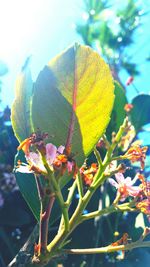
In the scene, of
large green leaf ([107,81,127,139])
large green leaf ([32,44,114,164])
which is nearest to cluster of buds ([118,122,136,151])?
large green leaf ([107,81,127,139])

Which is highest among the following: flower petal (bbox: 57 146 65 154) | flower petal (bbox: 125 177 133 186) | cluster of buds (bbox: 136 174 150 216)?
flower petal (bbox: 57 146 65 154)

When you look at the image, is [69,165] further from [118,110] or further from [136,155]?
[118,110]

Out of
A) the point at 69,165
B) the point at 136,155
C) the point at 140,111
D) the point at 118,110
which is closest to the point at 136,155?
the point at 136,155

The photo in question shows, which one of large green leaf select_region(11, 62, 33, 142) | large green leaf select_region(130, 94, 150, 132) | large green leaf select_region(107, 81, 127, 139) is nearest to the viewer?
large green leaf select_region(11, 62, 33, 142)

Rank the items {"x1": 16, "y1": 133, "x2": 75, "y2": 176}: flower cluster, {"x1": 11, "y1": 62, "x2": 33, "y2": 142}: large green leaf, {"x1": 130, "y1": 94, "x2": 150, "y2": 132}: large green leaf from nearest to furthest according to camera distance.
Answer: {"x1": 16, "y1": 133, "x2": 75, "y2": 176}: flower cluster < {"x1": 11, "y1": 62, "x2": 33, "y2": 142}: large green leaf < {"x1": 130, "y1": 94, "x2": 150, "y2": 132}: large green leaf

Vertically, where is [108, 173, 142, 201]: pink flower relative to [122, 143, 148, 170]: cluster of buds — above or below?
below

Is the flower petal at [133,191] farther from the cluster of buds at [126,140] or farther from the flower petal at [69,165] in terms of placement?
the cluster of buds at [126,140]

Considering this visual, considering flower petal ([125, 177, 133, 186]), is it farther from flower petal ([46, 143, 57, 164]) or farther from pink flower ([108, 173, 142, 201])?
flower petal ([46, 143, 57, 164])
